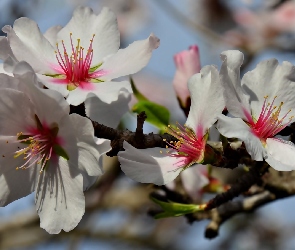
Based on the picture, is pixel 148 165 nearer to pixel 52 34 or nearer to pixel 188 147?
pixel 188 147

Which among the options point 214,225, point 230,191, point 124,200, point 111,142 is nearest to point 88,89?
point 111,142

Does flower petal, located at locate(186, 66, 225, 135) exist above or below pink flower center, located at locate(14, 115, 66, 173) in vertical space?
above

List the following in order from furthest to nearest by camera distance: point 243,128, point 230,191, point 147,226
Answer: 1. point 147,226
2. point 230,191
3. point 243,128

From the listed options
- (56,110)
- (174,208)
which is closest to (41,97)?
(56,110)

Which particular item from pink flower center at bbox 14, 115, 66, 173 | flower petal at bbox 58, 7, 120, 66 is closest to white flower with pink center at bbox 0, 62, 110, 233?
pink flower center at bbox 14, 115, 66, 173

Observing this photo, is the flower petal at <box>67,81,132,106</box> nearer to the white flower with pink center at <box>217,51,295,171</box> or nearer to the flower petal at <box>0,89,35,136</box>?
the flower petal at <box>0,89,35,136</box>

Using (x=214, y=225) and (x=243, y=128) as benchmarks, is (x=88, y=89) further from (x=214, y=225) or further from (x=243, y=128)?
(x=214, y=225)
